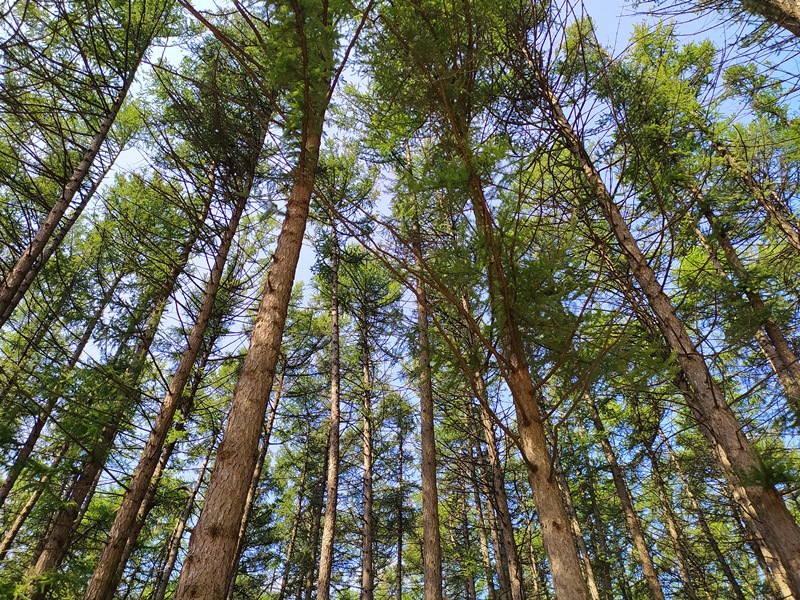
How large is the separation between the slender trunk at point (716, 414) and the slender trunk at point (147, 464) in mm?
4541

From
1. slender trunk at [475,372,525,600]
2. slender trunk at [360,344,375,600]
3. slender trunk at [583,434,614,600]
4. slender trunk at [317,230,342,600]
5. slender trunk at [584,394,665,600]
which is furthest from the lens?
slender trunk at [583,434,614,600]

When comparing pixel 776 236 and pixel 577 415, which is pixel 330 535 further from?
pixel 776 236

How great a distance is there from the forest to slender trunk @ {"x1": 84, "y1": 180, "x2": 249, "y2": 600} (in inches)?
1.6

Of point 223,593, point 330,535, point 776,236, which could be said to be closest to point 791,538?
point 223,593

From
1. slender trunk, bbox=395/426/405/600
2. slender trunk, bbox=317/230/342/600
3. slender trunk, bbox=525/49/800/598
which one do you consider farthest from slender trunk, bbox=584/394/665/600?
slender trunk, bbox=395/426/405/600

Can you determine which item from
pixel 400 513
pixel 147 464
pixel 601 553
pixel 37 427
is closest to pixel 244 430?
pixel 147 464

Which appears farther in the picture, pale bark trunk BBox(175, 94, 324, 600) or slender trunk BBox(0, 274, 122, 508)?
slender trunk BBox(0, 274, 122, 508)

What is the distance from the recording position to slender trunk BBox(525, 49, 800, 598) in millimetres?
4078

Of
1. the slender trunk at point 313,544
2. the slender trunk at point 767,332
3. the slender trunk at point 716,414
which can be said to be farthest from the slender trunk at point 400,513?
the slender trunk at point 716,414

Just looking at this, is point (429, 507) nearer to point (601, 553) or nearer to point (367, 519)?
point (367, 519)

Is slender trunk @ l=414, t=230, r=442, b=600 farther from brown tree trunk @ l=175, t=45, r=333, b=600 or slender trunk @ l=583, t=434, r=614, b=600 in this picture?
slender trunk @ l=583, t=434, r=614, b=600

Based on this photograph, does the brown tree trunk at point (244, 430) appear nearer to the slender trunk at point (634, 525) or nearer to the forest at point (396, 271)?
the forest at point (396, 271)

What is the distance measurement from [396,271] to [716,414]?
15.2 ft

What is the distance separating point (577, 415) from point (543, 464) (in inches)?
443
